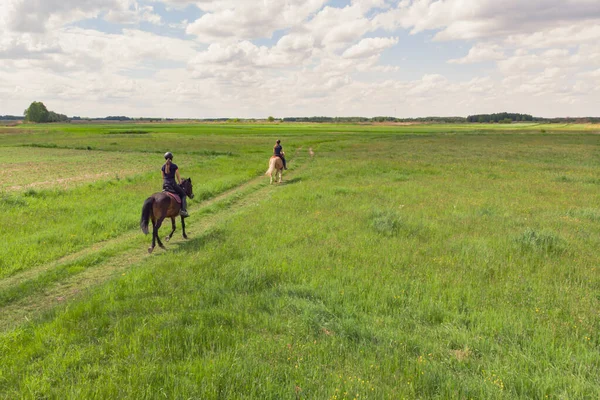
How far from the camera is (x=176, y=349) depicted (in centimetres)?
509

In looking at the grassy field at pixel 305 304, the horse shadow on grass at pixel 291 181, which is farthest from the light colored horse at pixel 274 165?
the grassy field at pixel 305 304

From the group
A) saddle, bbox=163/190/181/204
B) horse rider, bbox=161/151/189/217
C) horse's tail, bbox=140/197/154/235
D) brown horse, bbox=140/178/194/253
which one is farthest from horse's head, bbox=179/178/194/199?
horse's tail, bbox=140/197/154/235

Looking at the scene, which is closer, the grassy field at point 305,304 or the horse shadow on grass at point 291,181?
the grassy field at point 305,304

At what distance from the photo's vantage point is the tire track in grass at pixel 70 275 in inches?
273

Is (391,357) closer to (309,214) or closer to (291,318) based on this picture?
(291,318)

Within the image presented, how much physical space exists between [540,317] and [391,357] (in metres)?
3.12

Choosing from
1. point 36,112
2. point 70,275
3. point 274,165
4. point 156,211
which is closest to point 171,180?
point 156,211

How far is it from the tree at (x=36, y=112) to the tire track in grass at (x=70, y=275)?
196166 millimetres

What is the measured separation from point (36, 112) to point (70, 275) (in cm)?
20019

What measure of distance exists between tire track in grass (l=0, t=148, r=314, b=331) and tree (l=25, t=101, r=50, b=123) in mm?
196166

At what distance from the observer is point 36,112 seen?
538 ft

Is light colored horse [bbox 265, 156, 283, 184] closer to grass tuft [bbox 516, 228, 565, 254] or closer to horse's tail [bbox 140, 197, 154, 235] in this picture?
horse's tail [bbox 140, 197, 154, 235]

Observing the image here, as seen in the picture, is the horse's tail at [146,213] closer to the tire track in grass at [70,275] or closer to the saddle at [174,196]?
the saddle at [174,196]

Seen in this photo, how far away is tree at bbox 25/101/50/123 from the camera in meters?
163
